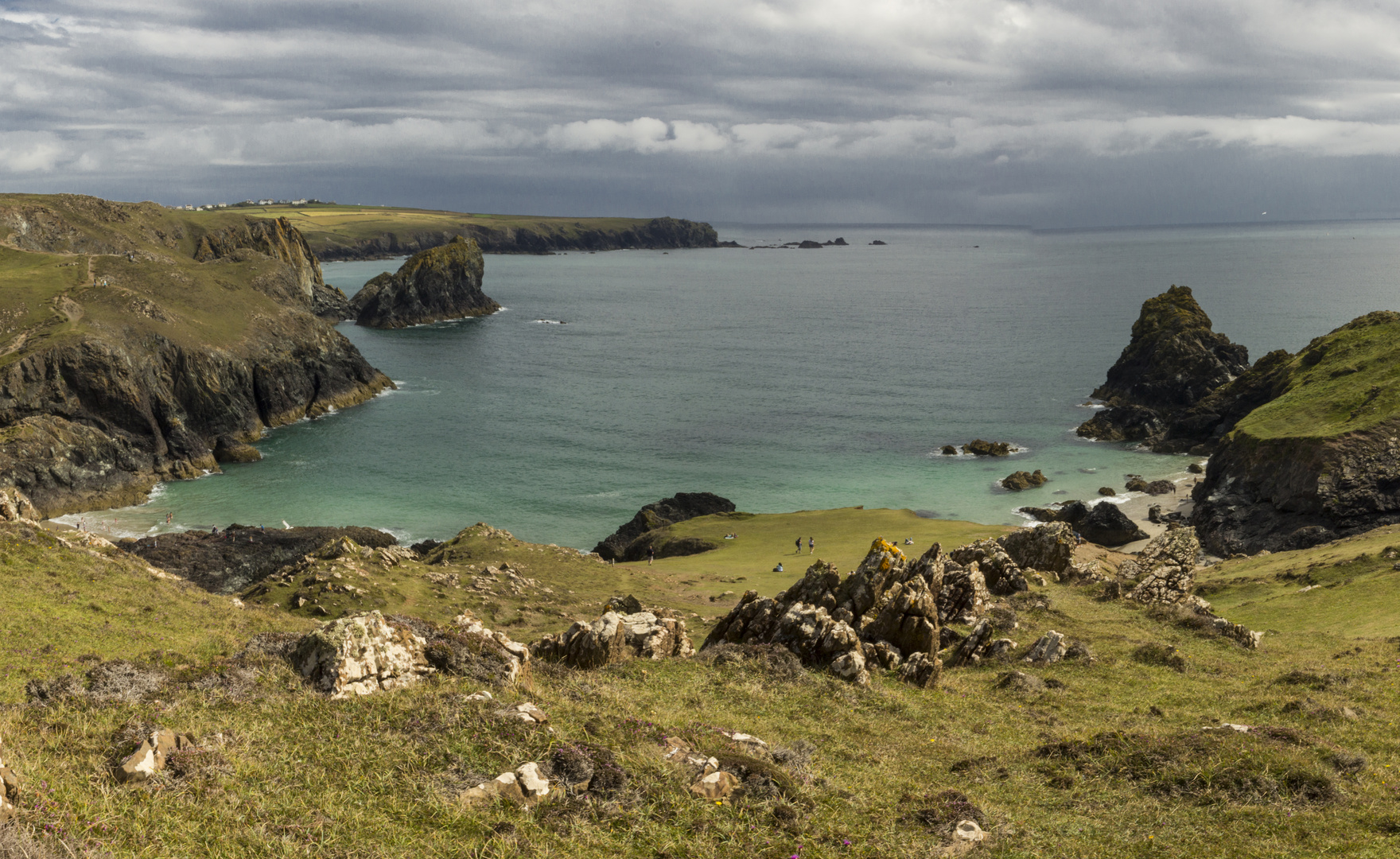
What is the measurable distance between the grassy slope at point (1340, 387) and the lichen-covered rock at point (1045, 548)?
36274 mm

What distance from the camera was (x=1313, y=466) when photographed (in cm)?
6284

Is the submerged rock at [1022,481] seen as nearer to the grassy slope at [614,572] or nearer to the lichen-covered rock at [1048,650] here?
the grassy slope at [614,572]

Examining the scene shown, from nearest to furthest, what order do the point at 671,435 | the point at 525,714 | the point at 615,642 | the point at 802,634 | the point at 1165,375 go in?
the point at 525,714 → the point at 615,642 → the point at 802,634 → the point at 671,435 → the point at 1165,375

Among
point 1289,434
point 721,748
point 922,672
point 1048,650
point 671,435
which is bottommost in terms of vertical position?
point 671,435

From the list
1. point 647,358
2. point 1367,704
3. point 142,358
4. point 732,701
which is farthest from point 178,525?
point 647,358

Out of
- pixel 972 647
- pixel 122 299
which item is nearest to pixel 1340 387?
pixel 972 647

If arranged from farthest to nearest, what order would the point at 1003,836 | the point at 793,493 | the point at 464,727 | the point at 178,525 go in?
1. the point at 793,493
2. the point at 178,525
3. the point at 464,727
4. the point at 1003,836

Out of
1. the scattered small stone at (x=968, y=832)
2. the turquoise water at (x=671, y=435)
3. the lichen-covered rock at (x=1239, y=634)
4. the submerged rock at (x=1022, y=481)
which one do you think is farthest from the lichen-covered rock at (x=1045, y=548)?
the submerged rock at (x=1022, y=481)

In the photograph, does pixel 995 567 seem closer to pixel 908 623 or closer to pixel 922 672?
pixel 908 623

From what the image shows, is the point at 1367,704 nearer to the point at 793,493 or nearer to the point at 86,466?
the point at 793,493

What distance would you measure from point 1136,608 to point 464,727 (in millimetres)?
30150

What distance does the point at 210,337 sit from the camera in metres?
104

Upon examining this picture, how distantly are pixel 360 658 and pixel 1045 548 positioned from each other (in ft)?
118

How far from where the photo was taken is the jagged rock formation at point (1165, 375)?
100 m
